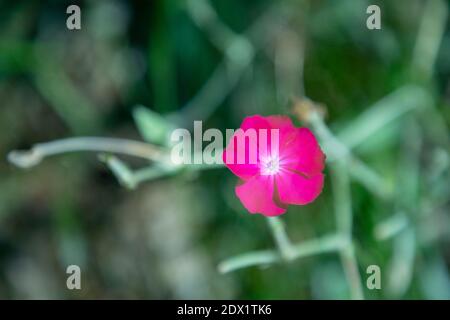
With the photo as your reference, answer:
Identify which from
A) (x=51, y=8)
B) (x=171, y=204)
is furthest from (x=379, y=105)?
(x=51, y=8)

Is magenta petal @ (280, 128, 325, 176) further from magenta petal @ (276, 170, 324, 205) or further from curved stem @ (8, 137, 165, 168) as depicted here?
curved stem @ (8, 137, 165, 168)

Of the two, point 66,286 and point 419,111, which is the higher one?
point 419,111

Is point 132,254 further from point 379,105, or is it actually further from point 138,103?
point 379,105

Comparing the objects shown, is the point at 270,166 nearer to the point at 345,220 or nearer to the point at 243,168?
the point at 243,168

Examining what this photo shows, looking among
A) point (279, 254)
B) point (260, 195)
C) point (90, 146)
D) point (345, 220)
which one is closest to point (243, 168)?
point (260, 195)

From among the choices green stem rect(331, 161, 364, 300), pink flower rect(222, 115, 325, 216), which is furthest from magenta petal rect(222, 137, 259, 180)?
green stem rect(331, 161, 364, 300)

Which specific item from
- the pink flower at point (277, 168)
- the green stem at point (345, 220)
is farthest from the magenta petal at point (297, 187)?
the green stem at point (345, 220)
